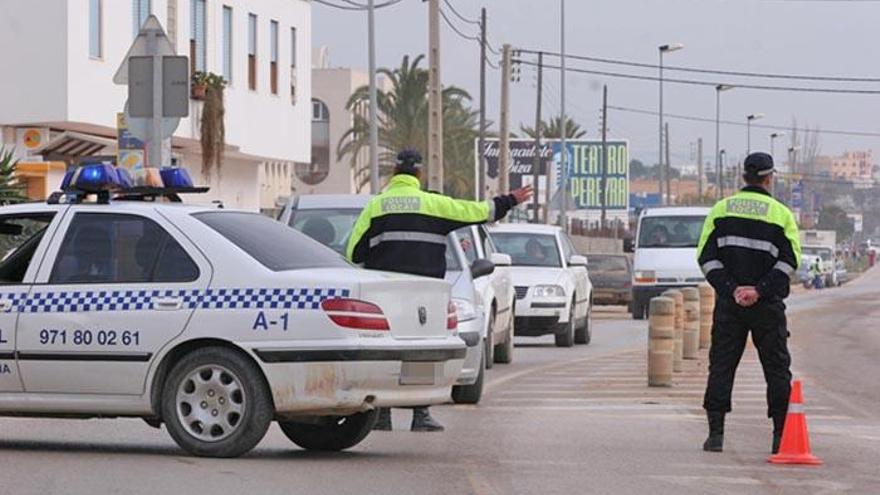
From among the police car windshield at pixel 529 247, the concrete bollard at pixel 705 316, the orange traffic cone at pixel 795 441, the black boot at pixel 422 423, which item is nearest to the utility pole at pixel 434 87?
the police car windshield at pixel 529 247

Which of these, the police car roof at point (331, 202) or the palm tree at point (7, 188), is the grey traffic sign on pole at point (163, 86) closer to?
the police car roof at point (331, 202)

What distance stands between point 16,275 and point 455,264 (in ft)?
18.1

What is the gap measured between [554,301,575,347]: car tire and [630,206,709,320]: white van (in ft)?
24.1

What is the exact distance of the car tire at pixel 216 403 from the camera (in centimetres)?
1163

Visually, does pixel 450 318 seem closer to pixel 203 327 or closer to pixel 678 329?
pixel 203 327

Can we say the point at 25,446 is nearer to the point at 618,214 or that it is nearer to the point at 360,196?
the point at 360,196

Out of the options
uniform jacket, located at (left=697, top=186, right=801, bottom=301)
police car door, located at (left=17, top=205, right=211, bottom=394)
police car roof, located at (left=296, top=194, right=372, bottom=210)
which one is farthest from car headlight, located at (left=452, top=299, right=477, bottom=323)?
police car door, located at (left=17, top=205, right=211, bottom=394)

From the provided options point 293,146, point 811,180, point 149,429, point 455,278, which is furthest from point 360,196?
point 811,180

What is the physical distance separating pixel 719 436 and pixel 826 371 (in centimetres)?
1068

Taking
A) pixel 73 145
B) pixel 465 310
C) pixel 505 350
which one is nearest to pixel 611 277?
pixel 73 145

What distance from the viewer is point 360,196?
18.0 meters

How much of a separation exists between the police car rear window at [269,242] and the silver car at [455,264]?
294 cm

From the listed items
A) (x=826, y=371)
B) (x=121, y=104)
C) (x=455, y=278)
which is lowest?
(x=826, y=371)

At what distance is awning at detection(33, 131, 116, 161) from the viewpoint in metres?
35.4
